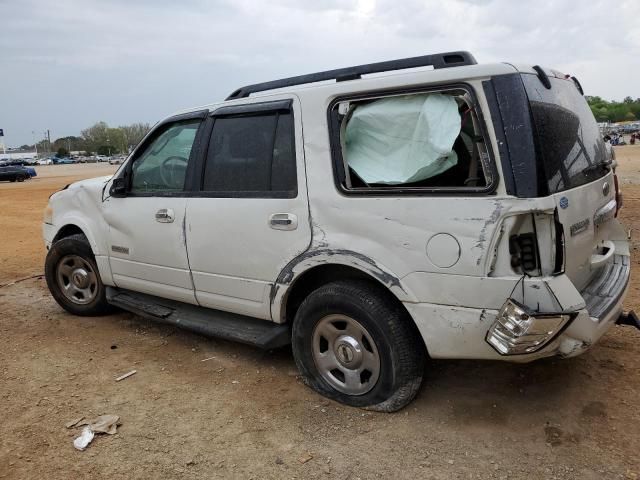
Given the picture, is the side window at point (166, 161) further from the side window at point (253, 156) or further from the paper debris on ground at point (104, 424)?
the paper debris on ground at point (104, 424)

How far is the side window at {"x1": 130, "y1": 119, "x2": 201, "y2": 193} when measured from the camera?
3.98 meters

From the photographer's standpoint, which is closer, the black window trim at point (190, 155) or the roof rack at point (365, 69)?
the roof rack at point (365, 69)

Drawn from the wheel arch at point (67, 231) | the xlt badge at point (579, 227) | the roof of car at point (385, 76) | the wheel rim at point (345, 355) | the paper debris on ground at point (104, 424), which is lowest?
the paper debris on ground at point (104, 424)

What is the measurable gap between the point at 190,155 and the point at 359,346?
6.19 ft

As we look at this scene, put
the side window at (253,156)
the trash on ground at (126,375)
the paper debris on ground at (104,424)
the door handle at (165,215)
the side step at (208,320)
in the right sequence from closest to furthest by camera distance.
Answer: the paper debris on ground at (104,424), the side window at (253,156), the side step at (208,320), the trash on ground at (126,375), the door handle at (165,215)

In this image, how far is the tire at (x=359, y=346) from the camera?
2.98 m

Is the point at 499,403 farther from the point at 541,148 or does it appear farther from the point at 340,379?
the point at 541,148

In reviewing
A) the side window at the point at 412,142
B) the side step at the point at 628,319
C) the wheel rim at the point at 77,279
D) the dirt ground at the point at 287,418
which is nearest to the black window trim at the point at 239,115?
the side window at the point at 412,142

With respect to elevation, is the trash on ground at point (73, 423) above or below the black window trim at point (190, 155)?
below

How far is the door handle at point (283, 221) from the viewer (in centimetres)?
326

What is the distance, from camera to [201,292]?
12.8ft

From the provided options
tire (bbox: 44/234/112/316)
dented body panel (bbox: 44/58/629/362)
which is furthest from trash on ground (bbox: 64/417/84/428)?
tire (bbox: 44/234/112/316)

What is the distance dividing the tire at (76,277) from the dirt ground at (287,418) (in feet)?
2.15

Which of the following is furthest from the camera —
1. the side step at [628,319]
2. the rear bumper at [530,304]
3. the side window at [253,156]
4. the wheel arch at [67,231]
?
the wheel arch at [67,231]
